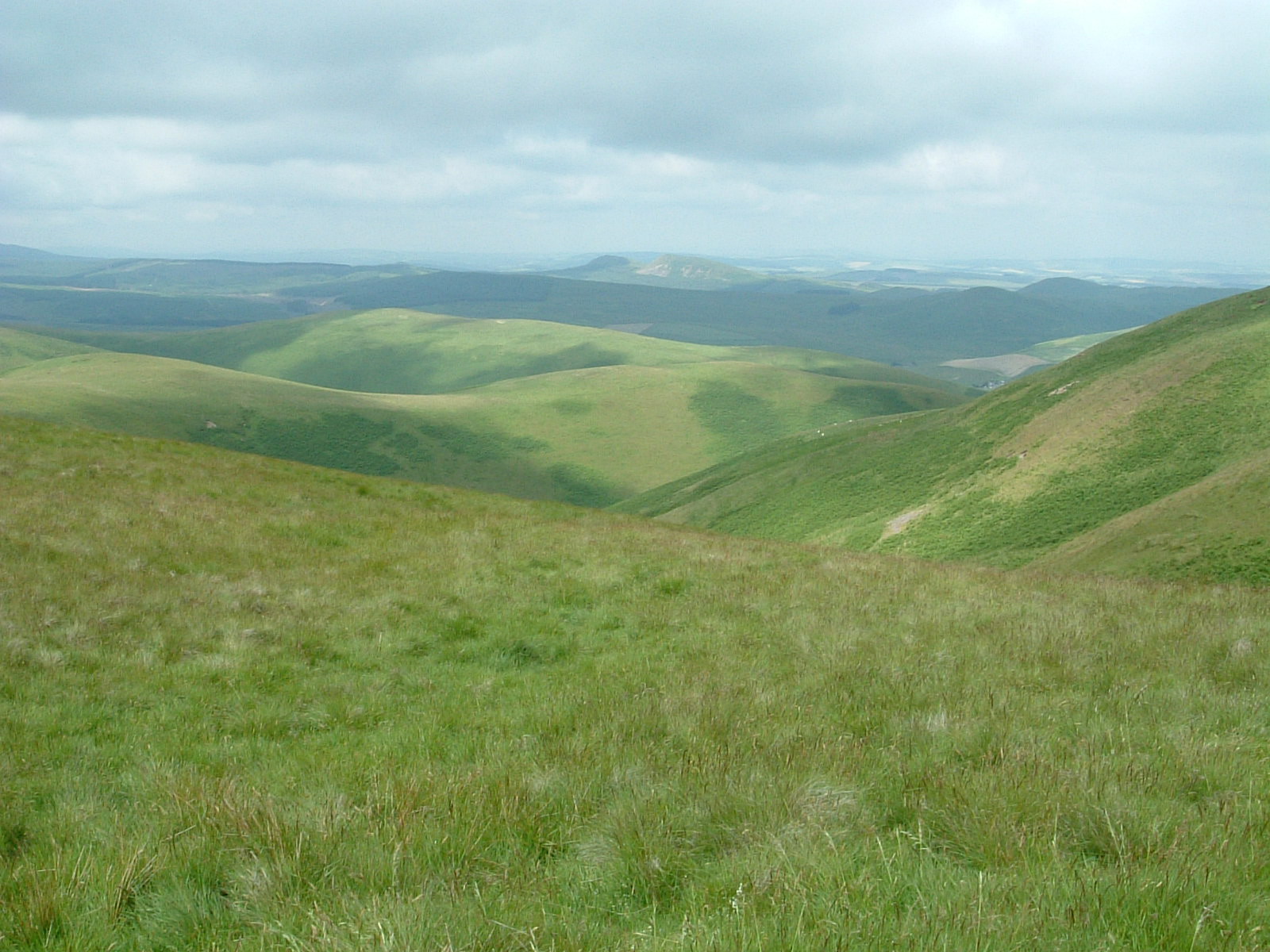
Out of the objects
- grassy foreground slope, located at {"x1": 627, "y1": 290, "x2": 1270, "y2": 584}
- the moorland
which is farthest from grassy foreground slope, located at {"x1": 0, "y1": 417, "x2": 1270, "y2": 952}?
grassy foreground slope, located at {"x1": 627, "y1": 290, "x2": 1270, "y2": 584}

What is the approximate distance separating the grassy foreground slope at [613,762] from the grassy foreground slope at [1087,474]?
14723 millimetres

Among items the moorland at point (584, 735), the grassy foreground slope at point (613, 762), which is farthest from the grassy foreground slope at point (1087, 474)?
the grassy foreground slope at point (613, 762)

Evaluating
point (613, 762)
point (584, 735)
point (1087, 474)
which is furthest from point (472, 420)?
point (613, 762)

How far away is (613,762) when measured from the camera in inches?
228

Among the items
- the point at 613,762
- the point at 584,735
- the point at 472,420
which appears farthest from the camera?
the point at 472,420

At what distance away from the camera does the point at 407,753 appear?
6.55 m

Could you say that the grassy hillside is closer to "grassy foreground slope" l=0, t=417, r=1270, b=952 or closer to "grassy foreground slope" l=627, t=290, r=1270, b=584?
"grassy foreground slope" l=627, t=290, r=1270, b=584

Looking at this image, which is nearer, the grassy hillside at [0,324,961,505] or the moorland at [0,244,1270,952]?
the moorland at [0,244,1270,952]

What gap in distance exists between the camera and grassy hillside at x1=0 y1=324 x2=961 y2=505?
146375mm

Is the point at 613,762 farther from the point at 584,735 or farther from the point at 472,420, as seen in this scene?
the point at 472,420

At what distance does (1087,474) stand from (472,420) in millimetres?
143366

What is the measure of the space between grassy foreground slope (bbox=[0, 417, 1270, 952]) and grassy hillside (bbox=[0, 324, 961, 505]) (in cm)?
13044

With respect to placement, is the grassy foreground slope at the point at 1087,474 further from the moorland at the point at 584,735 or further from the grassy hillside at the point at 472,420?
the grassy hillside at the point at 472,420

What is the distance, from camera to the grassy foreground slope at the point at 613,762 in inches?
141
